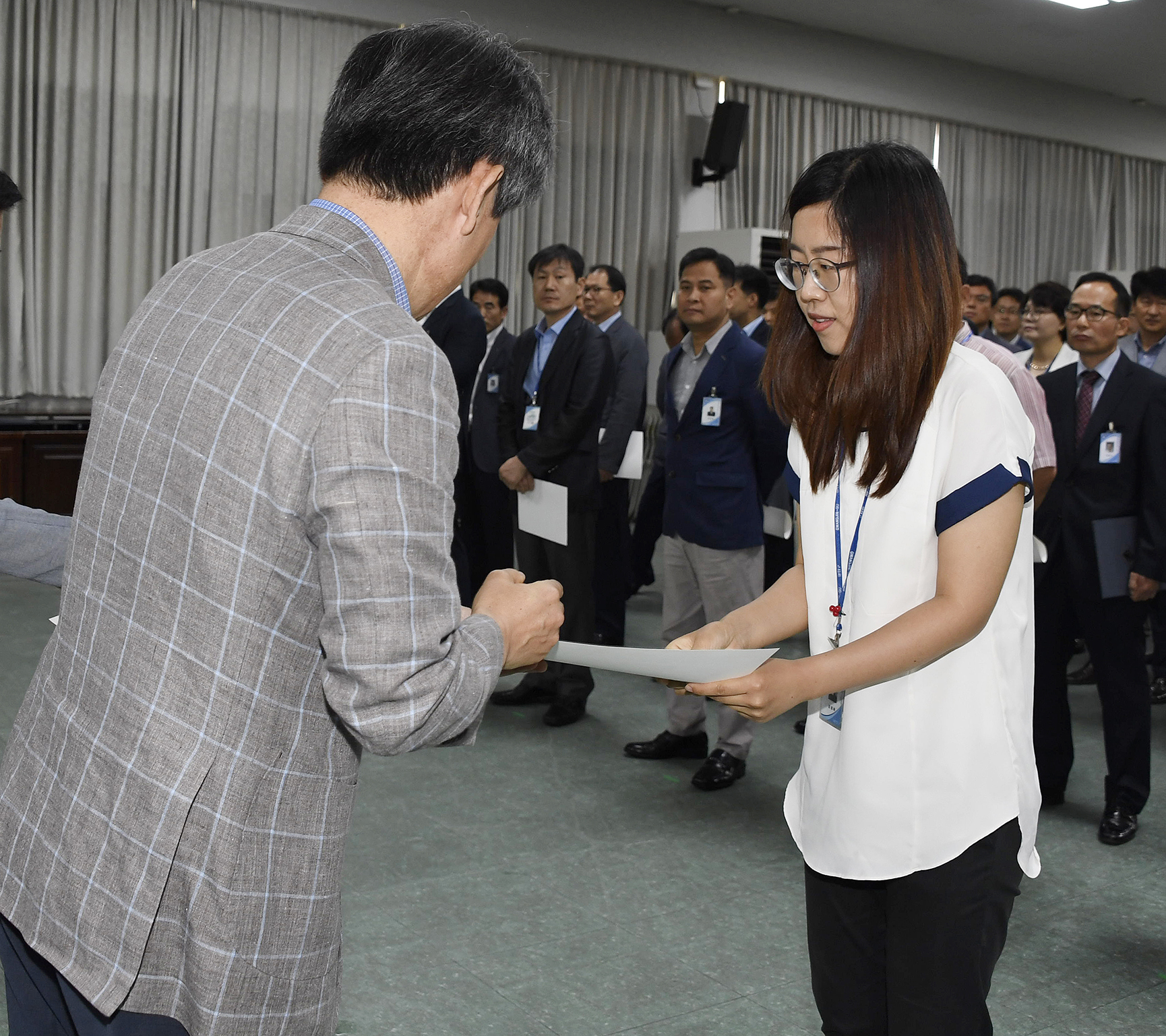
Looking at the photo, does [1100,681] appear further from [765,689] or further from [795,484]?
[765,689]

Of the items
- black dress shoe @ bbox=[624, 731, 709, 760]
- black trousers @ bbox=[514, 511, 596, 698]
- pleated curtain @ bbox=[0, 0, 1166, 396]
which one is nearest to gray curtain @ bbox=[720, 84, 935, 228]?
pleated curtain @ bbox=[0, 0, 1166, 396]

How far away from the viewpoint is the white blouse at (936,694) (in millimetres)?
1341

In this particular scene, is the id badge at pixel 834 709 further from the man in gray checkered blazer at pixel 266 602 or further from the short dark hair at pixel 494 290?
the short dark hair at pixel 494 290

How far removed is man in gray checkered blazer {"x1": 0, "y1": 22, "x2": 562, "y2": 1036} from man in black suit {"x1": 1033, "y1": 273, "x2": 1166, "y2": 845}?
2745 mm

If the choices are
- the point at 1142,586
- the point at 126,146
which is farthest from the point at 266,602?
the point at 126,146

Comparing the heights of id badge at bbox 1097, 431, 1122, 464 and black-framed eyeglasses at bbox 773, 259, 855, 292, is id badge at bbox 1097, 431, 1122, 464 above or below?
below

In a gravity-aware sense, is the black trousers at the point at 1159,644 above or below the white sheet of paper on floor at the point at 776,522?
below

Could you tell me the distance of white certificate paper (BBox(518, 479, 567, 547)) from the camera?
415 centimetres

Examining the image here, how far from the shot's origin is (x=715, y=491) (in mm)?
3779

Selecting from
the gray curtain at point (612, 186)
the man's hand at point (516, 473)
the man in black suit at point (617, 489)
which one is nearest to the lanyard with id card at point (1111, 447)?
the man's hand at point (516, 473)

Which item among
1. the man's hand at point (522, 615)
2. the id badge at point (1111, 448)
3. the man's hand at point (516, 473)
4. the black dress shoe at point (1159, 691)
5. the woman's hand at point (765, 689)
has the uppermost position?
the id badge at point (1111, 448)

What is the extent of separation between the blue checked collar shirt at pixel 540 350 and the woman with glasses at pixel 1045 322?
6.82ft

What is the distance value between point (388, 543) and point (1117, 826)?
9.82ft

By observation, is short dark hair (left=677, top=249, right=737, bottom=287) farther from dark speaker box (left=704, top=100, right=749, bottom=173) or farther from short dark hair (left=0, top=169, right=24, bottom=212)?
dark speaker box (left=704, top=100, right=749, bottom=173)
